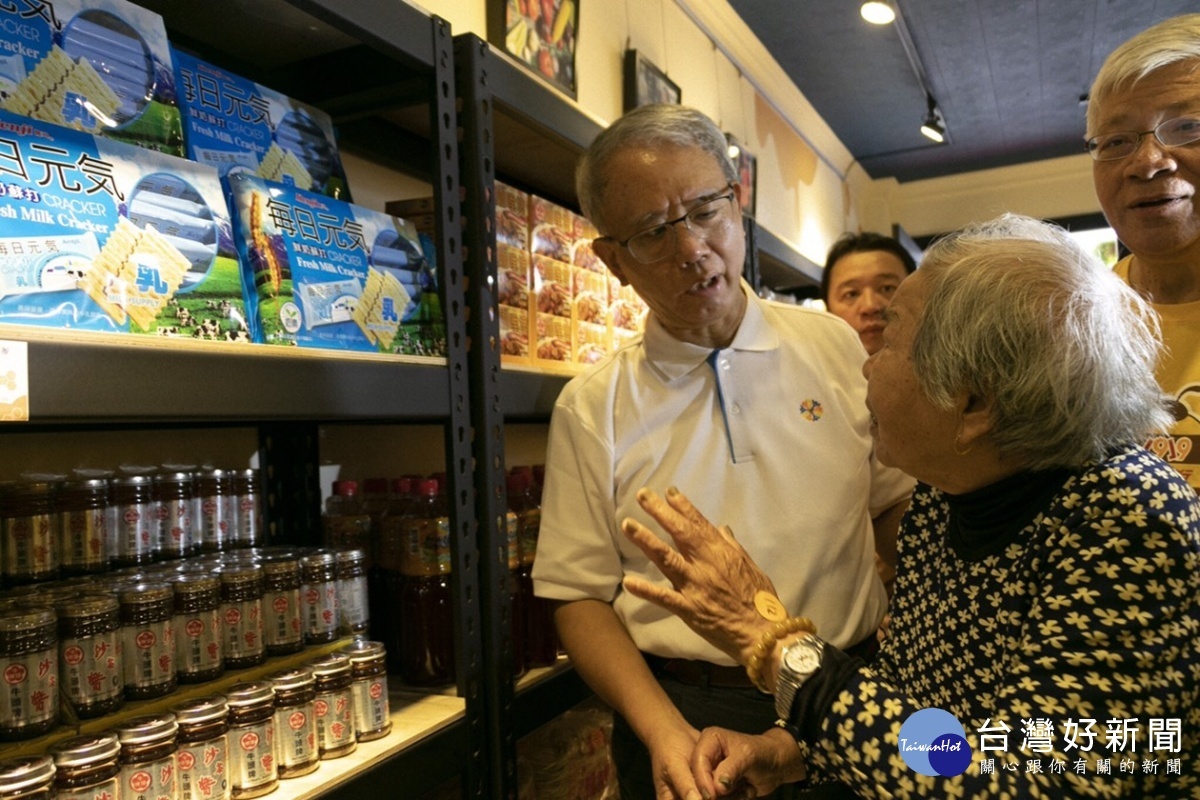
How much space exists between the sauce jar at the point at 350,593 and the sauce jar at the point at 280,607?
0.10m

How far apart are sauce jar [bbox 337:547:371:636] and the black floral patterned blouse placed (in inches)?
29.8

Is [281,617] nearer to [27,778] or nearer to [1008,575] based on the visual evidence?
[27,778]

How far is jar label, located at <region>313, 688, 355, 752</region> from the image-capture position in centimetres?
122

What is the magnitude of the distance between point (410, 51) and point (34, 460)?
0.91 metres

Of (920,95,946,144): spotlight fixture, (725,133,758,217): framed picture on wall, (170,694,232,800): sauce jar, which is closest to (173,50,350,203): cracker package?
(170,694,232,800): sauce jar

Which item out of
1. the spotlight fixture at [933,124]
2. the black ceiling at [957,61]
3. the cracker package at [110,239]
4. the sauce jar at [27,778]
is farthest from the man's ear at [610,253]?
the spotlight fixture at [933,124]

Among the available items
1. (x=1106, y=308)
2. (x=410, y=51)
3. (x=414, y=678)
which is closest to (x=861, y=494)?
(x=1106, y=308)

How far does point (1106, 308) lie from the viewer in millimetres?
1049

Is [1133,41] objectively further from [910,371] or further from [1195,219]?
[910,371]

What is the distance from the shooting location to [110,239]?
0.97m

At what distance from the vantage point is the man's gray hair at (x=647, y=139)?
5.01 feet

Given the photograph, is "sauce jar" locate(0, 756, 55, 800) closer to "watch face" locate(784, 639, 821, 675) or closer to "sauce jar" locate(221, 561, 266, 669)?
"sauce jar" locate(221, 561, 266, 669)

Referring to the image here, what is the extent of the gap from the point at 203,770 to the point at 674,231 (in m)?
1.09

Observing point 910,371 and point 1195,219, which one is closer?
point 910,371
